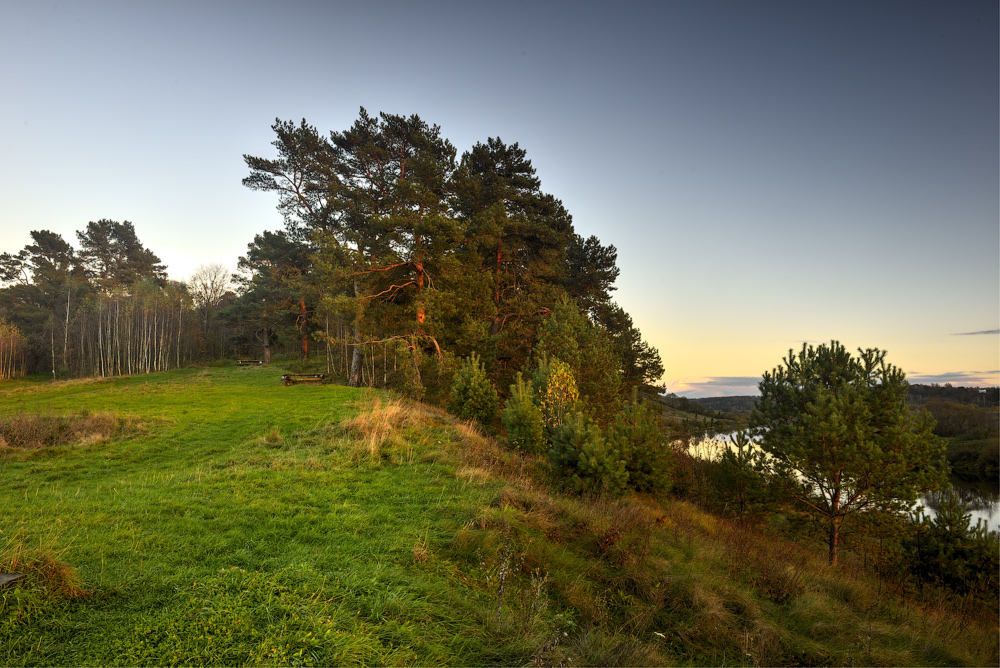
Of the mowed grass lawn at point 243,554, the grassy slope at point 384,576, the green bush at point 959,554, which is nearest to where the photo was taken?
the mowed grass lawn at point 243,554

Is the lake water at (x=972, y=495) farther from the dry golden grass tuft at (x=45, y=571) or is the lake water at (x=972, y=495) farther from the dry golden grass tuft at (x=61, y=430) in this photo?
the dry golden grass tuft at (x=45, y=571)

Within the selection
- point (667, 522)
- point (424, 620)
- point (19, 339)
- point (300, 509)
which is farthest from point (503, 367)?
point (19, 339)

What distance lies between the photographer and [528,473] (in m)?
10.9

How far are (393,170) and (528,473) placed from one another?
73.3 ft

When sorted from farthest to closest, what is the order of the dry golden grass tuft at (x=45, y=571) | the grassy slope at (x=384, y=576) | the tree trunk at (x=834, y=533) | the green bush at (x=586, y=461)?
the tree trunk at (x=834, y=533) < the green bush at (x=586, y=461) < the dry golden grass tuft at (x=45, y=571) < the grassy slope at (x=384, y=576)

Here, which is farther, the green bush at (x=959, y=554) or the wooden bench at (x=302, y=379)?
the wooden bench at (x=302, y=379)

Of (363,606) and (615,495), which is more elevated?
(363,606)

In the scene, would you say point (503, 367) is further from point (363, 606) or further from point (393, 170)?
point (363, 606)

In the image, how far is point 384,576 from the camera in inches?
177

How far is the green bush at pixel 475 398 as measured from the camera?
16.4 meters

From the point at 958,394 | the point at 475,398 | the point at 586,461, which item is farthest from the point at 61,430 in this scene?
the point at 958,394

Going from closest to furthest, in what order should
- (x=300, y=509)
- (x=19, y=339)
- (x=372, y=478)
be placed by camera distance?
(x=300, y=509)
(x=372, y=478)
(x=19, y=339)

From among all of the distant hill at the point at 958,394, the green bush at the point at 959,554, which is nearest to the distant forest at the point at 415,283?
the green bush at the point at 959,554

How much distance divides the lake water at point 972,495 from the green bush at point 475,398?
1623 centimetres
